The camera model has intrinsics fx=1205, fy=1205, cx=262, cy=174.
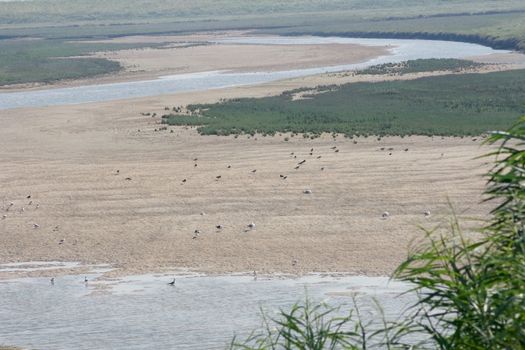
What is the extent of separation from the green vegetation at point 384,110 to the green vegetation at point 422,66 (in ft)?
16.9

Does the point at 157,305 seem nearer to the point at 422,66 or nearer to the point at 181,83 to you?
the point at 181,83

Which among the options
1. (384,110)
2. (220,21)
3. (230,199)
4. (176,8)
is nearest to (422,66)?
(384,110)

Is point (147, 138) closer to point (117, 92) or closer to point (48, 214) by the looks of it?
point (48, 214)

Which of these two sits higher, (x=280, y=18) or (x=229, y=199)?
(x=280, y=18)

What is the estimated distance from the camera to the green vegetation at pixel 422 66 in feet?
176

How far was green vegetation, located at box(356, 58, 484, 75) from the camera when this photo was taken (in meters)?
53.7

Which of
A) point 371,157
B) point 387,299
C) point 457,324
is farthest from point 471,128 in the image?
point 457,324

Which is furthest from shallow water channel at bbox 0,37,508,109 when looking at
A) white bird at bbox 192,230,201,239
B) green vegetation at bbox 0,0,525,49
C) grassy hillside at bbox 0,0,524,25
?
grassy hillside at bbox 0,0,524,25

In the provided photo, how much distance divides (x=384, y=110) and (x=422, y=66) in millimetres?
17690

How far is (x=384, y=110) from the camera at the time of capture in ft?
126

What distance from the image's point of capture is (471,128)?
32406mm

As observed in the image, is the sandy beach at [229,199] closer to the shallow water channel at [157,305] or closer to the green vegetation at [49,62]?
the shallow water channel at [157,305]

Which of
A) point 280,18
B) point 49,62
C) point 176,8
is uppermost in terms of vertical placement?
point 176,8

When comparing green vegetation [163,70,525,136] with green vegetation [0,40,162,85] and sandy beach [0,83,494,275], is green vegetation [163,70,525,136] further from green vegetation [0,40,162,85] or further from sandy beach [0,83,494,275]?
green vegetation [0,40,162,85]
